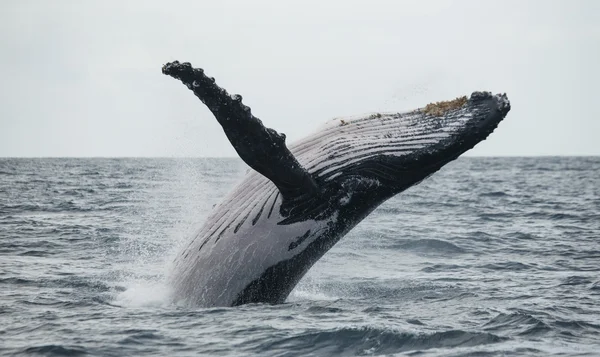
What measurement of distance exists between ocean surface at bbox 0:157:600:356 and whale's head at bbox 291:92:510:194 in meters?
1.48

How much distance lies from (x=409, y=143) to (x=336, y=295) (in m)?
2.85

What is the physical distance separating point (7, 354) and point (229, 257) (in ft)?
7.44

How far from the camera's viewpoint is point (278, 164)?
23.2 ft

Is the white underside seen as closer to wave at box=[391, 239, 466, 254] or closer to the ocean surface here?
the ocean surface

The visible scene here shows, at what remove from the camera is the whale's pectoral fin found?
665 cm

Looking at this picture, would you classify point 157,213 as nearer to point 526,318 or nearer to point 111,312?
point 111,312

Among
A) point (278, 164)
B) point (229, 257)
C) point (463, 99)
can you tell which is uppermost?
point (463, 99)

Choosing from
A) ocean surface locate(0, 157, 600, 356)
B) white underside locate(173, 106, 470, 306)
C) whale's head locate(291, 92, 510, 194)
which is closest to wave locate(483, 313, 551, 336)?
ocean surface locate(0, 157, 600, 356)

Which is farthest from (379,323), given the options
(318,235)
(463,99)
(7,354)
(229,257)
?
(7,354)

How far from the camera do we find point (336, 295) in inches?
397

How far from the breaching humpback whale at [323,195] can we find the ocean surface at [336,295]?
346 millimetres

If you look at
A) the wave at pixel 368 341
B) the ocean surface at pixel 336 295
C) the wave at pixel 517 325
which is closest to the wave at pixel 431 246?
the ocean surface at pixel 336 295

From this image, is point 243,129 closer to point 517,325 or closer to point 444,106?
point 444,106

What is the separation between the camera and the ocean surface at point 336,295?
7215 millimetres
